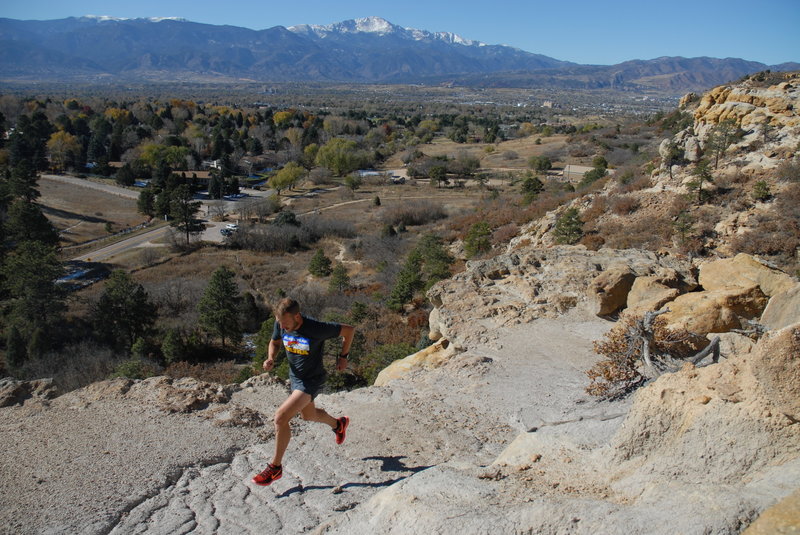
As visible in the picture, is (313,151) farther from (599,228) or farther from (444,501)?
(444,501)

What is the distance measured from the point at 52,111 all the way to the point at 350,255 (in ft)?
294

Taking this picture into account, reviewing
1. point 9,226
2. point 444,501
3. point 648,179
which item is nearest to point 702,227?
point 648,179

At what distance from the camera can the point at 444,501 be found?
420 centimetres

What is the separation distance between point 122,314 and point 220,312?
5012 millimetres

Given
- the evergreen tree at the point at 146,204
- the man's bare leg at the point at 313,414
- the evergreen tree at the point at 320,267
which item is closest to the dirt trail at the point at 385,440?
the man's bare leg at the point at 313,414

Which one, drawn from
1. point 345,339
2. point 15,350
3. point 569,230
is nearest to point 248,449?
point 345,339

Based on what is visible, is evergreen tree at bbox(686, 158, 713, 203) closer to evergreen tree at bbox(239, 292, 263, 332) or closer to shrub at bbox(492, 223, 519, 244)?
shrub at bbox(492, 223, 519, 244)

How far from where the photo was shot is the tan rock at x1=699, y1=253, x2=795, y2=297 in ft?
30.8

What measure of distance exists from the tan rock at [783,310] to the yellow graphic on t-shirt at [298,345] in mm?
6518

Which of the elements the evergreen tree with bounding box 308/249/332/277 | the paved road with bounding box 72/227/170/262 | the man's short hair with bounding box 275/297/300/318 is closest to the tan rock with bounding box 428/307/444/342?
the man's short hair with bounding box 275/297/300/318

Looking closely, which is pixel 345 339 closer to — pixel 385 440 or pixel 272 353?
pixel 272 353

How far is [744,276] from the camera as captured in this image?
9945 millimetres

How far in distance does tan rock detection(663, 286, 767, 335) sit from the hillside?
0.04 metres

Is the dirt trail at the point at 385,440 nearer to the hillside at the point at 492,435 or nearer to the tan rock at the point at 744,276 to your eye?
the hillside at the point at 492,435
